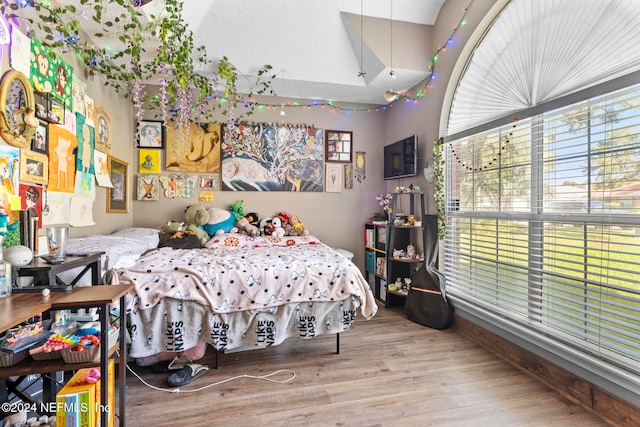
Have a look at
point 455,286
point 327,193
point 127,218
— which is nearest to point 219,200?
point 127,218

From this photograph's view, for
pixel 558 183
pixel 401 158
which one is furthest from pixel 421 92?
pixel 558 183

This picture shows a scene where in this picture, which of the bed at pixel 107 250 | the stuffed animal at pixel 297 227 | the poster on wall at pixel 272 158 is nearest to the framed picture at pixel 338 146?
the poster on wall at pixel 272 158

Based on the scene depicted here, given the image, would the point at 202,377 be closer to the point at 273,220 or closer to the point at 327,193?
the point at 273,220

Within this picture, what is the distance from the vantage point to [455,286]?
115 inches

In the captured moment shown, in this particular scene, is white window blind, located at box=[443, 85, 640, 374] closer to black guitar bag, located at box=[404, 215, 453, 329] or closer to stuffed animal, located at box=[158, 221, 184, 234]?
black guitar bag, located at box=[404, 215, 453, 329]

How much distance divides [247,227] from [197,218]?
58 cm

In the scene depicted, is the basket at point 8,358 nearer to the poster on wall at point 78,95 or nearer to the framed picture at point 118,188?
the poster on wall at point 78,95

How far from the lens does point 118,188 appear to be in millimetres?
3164

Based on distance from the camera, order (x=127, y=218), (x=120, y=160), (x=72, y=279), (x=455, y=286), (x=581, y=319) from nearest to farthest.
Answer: (x=72, y=279) → (x=581, y=319) → (x=455, y=286) → (x=120, y=160) → (x=127, y=218)

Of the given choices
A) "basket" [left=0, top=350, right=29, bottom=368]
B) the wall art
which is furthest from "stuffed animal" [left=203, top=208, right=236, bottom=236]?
"basket" [left=0, top=350, right=29, bottom=368]

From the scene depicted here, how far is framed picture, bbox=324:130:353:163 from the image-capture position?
410cm

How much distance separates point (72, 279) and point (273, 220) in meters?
2.21

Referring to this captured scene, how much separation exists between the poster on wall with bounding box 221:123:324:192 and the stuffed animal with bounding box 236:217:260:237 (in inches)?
17.5

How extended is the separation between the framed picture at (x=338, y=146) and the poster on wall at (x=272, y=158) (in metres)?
0.09
